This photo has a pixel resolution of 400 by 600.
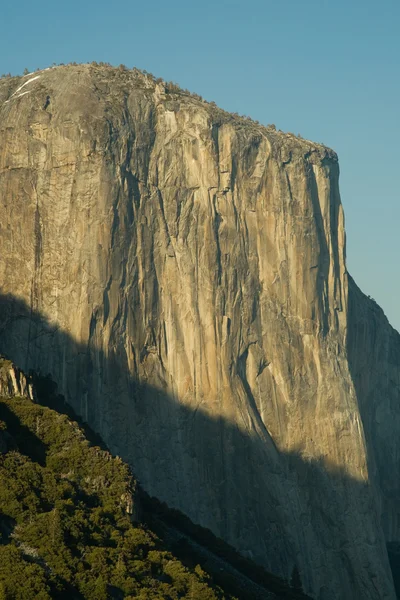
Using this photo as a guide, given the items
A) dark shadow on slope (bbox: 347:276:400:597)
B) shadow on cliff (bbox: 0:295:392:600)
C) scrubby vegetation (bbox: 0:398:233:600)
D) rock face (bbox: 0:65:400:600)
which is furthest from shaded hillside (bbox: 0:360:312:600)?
dark shadow on slope (bbox: 347:276:400:597)

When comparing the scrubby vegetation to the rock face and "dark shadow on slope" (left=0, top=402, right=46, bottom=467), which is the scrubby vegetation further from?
the rock face

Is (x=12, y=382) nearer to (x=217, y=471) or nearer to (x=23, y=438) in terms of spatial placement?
(x=23, y=438)

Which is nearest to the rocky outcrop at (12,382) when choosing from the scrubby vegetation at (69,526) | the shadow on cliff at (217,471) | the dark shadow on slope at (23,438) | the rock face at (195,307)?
the scrubby vegetation at (69,526)

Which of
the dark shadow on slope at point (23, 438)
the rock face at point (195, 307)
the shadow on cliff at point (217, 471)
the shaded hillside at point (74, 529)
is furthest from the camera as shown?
the rock face at point (195, 307)

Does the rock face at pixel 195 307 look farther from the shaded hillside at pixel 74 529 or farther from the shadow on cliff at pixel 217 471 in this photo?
the shaded hillside at pixel 74 529

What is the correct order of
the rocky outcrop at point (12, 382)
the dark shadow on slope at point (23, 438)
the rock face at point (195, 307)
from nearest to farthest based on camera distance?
1. the dark shadow on slope at point (23, 438)
2. the rocky outcrop at point (12, 382)
3. the rock face at point (195, 307)

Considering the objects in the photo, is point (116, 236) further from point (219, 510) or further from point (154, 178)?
point (219, 510)
